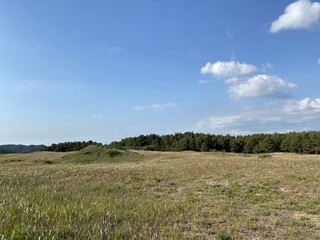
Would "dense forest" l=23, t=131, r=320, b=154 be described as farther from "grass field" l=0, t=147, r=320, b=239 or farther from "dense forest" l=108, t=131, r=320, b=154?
"grass field" l=0, t=147, r=320, b=239

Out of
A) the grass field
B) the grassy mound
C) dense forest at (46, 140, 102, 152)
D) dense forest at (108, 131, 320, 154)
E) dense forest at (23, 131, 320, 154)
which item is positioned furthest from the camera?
dense forest at (46, 140, 102, 152)

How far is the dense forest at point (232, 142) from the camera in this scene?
253ft

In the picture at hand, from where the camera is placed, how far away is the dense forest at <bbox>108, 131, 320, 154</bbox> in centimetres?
7712

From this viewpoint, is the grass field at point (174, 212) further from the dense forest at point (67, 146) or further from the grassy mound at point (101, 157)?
the dense forest at point (67, 146)

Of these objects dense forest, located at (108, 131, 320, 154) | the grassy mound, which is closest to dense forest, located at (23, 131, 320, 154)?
dense forest, located at (108, 131, 320, 154)

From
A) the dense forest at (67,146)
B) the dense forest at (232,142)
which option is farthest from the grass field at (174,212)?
the dense forest at (67,146)

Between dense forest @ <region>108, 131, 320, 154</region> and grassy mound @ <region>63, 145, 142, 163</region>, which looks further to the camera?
dense forest @ <region>108, 131, 320, 154</region>

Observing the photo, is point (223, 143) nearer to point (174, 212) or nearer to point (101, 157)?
point (101, 157)

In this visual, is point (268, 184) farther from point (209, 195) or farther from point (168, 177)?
point (168, 177)

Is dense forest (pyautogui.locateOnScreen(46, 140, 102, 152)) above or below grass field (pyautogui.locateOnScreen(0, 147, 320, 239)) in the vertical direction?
above

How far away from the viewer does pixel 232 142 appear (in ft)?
294

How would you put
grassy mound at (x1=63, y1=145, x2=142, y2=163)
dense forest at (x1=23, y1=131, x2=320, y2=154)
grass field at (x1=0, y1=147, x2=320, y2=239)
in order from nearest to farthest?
grass field at (x1=0, y1=147, x2=320, y2=239)
grassy mound at (x1=63, y1=145, x2=142, y2=163)
dense forest at (x1=23, y1=131, x2=320, y2=154)

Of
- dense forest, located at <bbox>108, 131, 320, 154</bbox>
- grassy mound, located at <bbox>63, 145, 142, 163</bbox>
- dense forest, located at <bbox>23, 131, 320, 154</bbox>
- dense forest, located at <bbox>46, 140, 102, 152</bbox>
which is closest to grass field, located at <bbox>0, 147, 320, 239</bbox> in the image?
grassy mound, located at <bbox>63, 145, 142, 163</bbox>

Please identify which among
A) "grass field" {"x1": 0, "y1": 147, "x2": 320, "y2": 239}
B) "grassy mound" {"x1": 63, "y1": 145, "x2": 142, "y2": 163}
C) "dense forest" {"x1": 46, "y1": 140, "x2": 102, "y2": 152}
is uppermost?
"dense forest" {"x1": 46, "y1": 140, "x2": 102, "y2": 152}
